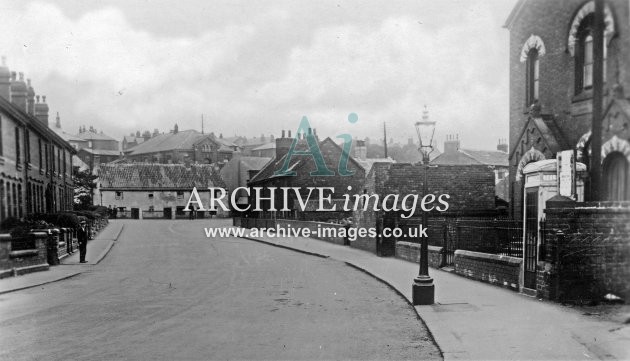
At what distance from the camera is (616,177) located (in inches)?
524

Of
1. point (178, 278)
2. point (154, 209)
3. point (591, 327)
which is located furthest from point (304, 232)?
point (154, 209)

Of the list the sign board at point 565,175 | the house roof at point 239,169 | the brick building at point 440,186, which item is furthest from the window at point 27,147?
the house roof at point 239,169

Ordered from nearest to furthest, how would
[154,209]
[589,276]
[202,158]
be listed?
[589,276] < [154,209] < [202,158]

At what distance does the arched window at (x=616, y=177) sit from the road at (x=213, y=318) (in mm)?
6293

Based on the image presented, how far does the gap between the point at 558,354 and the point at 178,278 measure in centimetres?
1055

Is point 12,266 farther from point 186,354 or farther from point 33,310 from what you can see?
point 186,354

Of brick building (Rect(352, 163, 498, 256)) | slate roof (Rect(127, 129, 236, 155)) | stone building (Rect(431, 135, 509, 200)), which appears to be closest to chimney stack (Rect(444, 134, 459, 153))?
stone building (Rect(431, 135, 509, 200))

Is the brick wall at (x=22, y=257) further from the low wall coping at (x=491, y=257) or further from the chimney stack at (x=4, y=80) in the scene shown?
the low wall coping at (x=491, y=257)

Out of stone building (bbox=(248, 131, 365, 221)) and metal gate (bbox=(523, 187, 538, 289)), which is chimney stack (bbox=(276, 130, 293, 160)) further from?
metal gate (bbox=(523, 187, 538, 289))

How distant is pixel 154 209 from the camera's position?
7231 cm

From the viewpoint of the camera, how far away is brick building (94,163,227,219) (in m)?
71.8

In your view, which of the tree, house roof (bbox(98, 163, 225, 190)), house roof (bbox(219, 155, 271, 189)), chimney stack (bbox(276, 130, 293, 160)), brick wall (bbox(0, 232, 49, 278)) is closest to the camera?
brick wall (bbox(0, 232, 49, 278))

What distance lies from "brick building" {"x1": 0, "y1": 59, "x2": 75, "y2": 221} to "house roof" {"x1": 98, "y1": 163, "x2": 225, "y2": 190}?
32521 millimetres

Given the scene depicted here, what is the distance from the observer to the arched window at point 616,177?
42.9 feet
